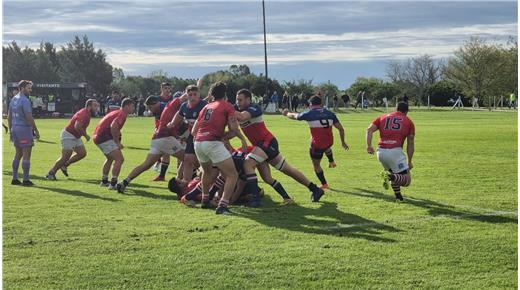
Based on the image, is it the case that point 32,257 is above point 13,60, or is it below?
below

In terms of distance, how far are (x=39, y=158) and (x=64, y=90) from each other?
3988 cm

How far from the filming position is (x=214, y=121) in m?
9.80

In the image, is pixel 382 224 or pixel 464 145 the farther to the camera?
pixel 464 145

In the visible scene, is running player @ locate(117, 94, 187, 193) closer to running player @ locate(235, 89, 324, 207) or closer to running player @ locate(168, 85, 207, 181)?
running player @ locate(168, 85, 207, 181)

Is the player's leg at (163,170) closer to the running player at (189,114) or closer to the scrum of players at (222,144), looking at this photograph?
the scrum of players at (222,144)

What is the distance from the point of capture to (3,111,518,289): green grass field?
634cm

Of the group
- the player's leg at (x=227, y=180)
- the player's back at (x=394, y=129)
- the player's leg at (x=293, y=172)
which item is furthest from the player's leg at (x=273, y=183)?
the player's back at (x=394, y=129)

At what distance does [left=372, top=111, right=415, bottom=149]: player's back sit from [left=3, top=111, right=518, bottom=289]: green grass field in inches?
36.2

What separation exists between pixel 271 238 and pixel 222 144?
225cm

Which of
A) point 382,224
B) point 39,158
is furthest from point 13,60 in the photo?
point 382,224

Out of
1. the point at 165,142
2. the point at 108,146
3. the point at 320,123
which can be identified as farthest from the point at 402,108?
the point at 108,146

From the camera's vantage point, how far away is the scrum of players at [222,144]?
9.86 meters

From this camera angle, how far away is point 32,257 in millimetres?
7121

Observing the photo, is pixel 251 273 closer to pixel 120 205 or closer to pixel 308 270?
pixel 308 270
